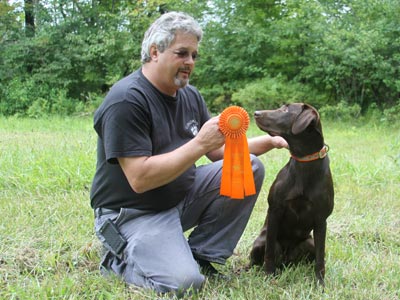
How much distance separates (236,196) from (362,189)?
2412 millimetres

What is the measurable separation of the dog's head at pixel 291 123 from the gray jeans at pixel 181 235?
0.39 m

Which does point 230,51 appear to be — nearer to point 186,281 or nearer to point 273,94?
point 273,94

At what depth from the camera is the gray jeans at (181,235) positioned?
2689mm

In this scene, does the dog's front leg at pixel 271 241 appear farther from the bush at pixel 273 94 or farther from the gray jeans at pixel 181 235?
the bush at pixel 273 94

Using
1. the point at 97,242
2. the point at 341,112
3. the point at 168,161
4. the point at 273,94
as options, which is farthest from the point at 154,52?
the point at 341,112

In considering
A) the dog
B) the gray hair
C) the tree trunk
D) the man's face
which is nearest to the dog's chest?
the dog

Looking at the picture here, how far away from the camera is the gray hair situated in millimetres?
2703

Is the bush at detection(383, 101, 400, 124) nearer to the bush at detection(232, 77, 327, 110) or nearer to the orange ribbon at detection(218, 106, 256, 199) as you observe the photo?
the bush at detection(232, 77, 327, 110)

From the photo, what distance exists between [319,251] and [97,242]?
4.66 ft

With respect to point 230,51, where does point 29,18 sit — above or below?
above

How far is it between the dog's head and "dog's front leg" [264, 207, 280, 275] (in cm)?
40

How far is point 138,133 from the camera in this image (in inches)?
103

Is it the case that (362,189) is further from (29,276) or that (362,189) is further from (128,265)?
(29,276)

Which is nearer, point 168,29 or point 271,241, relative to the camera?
point 168,29
